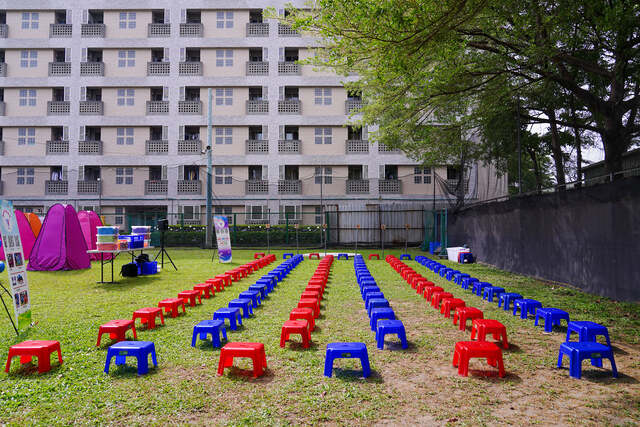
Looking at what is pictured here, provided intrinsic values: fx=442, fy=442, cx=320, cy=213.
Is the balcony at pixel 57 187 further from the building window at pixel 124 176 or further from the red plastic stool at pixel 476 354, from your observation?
the red plastic stool at pixel 476 354

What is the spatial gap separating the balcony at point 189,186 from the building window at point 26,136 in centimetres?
1229

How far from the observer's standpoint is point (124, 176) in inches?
1267

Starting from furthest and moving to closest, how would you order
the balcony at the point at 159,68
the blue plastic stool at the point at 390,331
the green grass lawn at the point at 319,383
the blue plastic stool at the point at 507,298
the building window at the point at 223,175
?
the balcony at the point at 159,68, the building window at the point at 223,175, the blue plastic stool at the point at 507,298, the blue plastic stool at the point at 390,331, the green grass lawn at the point at 319,383

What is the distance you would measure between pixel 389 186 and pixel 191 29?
19.1 metres

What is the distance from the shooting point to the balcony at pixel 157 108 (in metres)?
33.2

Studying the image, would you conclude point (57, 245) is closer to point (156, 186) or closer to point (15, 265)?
point (15, 265)

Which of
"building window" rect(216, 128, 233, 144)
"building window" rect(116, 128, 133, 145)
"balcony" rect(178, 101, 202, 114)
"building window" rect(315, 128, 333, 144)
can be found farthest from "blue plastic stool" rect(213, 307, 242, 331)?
"building window" rect(116, 128, 133, 145)

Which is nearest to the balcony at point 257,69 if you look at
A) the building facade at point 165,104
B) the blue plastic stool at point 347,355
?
the building facade at point 165,104

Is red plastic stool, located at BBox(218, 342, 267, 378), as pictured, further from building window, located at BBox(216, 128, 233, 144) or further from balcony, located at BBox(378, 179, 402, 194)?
building window, located at BBox(216, 128, 233, 144)

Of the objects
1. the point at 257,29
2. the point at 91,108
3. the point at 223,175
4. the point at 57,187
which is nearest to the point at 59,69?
the point at 91,108

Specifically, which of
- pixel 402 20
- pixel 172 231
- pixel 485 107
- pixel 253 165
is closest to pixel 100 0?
pixel 253 165

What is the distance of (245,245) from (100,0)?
2265 cm

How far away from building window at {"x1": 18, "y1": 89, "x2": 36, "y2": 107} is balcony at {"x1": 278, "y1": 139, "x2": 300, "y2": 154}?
19243 mm

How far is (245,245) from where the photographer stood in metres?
27.7
